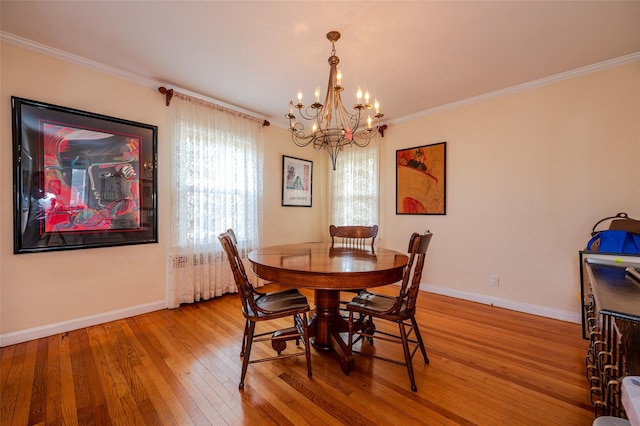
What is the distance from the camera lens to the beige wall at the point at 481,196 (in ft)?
7.49

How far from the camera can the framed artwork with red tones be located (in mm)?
A: 3588

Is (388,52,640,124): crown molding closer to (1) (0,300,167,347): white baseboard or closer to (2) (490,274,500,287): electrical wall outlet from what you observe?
(2) (490,274,500,287): electrical wall outlet

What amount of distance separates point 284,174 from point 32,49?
2.87 m

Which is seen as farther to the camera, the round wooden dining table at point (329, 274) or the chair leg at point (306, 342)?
the chair leg at point (306, 342)

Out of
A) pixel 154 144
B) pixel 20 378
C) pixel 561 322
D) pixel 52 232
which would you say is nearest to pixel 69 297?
pixel 52 232

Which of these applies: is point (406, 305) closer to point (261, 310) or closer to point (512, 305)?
point (261, 310)

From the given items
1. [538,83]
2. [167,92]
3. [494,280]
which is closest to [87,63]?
[167,92]

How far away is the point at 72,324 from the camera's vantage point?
2.44m

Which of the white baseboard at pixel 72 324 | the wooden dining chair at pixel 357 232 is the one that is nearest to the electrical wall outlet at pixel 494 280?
the wooden dining chair at pixel 357 232

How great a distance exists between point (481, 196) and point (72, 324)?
4563mm

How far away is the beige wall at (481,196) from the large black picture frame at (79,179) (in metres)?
0.08

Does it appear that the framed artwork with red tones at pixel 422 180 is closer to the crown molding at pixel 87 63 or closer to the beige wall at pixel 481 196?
the beige wall at pixel 481 196

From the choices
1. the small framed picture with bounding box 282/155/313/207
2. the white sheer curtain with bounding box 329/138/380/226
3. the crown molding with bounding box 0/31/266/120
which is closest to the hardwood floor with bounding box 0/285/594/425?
the white sheer curtain with bounding box 329/138/380/226

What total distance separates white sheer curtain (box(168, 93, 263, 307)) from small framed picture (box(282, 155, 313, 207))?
0.55 metres
